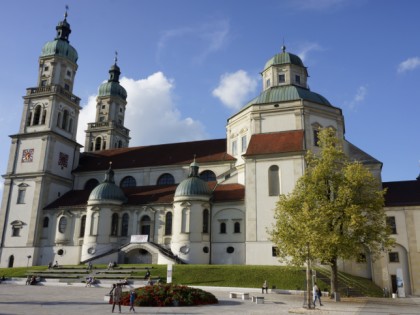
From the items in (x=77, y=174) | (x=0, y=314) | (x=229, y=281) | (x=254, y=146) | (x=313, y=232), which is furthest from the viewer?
(x=77, y=174)

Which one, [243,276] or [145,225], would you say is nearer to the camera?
[243,276]

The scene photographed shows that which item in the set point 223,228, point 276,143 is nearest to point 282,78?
point 276,143

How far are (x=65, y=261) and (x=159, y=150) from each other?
20985mm

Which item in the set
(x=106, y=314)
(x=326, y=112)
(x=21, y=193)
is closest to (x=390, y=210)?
(x=326, y=112)

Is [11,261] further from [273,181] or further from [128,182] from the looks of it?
[273,181]

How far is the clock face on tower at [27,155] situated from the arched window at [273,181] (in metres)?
35.0

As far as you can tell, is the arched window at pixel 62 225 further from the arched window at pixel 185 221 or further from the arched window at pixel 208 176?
the arched window at pixel 208 176

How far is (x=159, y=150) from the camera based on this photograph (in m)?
62.9

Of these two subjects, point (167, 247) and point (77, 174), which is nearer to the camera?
point (167, 247)

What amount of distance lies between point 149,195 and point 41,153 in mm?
17968

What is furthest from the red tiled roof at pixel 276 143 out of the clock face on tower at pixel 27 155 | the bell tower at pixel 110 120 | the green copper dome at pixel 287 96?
the bell tower at pixel 110 120

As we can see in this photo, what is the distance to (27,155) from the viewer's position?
5881cm

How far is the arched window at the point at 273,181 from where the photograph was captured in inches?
1764

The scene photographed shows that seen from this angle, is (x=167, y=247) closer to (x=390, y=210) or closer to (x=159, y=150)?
(x=159, y=150)
